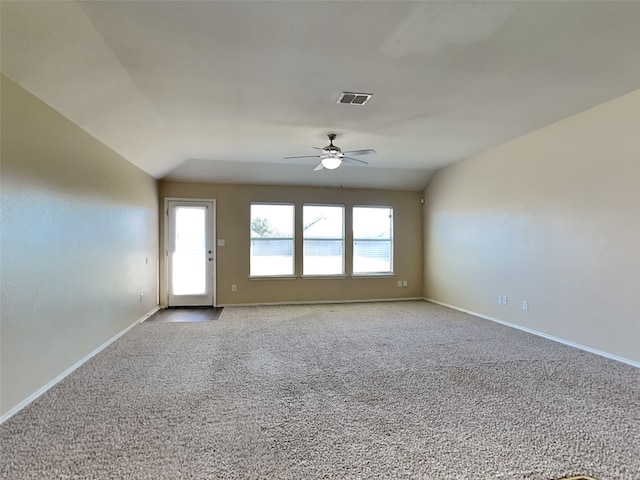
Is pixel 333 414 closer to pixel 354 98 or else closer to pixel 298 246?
pixel 354 98

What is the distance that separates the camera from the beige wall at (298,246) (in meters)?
6.59

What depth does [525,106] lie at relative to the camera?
369 cm

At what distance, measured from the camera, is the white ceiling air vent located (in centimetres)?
333

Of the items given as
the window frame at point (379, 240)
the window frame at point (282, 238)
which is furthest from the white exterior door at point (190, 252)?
the window frame at point (379, 240)

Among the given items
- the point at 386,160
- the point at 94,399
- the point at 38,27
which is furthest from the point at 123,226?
the point at 386,160

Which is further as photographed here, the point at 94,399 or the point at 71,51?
the point at 94,399

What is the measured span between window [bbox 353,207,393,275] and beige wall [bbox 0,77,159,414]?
14.0 feet

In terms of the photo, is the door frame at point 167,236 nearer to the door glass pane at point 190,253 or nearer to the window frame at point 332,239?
the door glass pane at point 190,253

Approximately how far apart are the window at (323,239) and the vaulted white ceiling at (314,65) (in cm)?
256

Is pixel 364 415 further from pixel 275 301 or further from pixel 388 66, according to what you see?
pixel 275 301

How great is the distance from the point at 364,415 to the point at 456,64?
9.18ft

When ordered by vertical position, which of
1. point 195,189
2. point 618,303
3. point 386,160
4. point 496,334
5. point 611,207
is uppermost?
point 386,160

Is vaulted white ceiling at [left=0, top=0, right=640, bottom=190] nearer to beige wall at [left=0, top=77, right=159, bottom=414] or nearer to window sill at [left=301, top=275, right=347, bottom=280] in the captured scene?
beige wall at [left=0, top=77, right=159, bottom=414]

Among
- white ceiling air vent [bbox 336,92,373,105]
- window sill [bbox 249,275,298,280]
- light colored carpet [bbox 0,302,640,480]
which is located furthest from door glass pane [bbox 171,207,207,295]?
white ceiling air vent [bbox 336,92,373,105]
